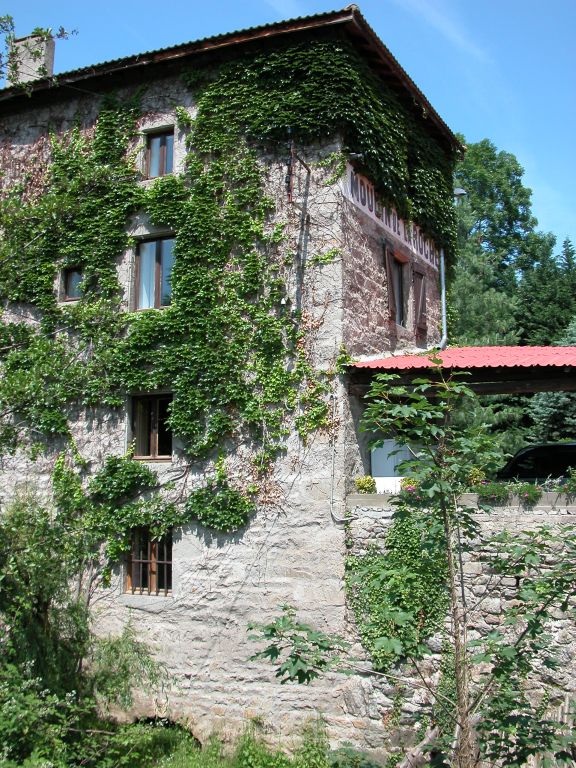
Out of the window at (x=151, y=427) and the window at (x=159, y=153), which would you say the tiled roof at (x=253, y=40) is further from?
the window at (x=151, y=427)

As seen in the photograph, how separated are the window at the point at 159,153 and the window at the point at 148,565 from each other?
6.14 m

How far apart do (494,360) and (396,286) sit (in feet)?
11.8

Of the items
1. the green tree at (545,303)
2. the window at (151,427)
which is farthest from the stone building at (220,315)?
the green tree at (545,303)

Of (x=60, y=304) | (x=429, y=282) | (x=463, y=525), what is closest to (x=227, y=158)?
(x=60, y=304)

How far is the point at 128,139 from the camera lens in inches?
536

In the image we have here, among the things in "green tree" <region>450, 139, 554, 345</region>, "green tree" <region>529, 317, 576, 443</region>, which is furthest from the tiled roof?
"green tree" <region>450, 139, 554, 345</region>

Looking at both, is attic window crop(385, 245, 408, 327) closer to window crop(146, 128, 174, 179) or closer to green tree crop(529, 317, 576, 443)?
window crop(146, 128, 174, 179)

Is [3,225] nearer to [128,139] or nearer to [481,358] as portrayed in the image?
[128,139]

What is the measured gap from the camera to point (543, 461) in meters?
13.0

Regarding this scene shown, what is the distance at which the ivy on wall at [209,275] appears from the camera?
466 inches

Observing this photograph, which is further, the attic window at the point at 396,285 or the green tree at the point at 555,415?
the green tree at the point at 555,415

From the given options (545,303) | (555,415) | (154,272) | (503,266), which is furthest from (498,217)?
(154,272)

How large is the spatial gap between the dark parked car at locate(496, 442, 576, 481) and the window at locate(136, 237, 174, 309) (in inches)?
251

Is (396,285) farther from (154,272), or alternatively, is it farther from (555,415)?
(555,415)
